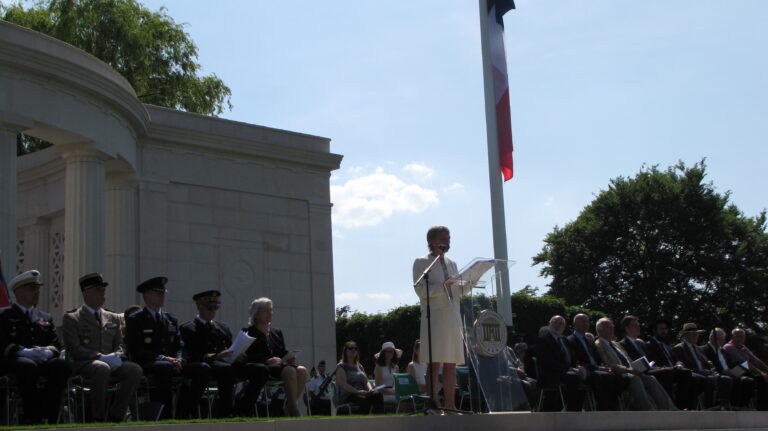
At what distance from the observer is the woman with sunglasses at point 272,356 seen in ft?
35.1

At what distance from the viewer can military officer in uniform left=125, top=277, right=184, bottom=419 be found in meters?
10.1

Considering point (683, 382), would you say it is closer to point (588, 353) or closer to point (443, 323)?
point (588, 353)

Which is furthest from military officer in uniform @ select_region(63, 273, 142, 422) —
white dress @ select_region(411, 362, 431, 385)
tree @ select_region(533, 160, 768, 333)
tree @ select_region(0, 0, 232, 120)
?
tree @ select_region(533, 160, 768, 333)

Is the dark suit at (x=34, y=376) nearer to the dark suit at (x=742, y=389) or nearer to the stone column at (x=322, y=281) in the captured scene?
the dark suit at (x=742, y=389)

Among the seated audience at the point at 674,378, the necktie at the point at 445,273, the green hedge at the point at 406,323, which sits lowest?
the seated audience at the point at 674,378

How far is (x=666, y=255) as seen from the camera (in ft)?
133

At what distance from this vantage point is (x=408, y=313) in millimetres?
36188

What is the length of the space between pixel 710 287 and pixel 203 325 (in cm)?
3316

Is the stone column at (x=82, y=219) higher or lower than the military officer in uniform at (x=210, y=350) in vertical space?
higher

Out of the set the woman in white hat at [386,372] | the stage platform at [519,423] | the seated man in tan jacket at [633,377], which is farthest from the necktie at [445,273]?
the woman in white hat at [386,372]

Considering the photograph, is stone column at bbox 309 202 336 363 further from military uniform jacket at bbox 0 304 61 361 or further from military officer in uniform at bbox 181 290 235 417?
military uniform jacket at bbox 0 304 61 361

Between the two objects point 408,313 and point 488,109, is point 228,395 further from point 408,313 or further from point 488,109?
point 408,313

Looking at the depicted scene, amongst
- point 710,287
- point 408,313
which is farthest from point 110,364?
point 710,287

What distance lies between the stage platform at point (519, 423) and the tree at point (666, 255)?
28.5m
